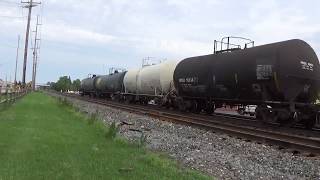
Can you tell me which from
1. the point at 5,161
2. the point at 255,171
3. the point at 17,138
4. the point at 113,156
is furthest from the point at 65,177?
the point at 17,138

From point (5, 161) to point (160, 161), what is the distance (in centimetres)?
287

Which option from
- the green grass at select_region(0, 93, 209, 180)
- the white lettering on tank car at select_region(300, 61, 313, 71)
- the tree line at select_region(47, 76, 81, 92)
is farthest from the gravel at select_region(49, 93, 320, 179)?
the tree line at select_region(47, 76, 81, 92)

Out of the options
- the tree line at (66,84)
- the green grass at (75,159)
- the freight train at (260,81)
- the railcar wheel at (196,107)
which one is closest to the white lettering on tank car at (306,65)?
the freight train at (260,81)

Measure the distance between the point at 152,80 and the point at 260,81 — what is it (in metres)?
16.0

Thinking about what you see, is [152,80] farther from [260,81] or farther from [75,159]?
[75,159]

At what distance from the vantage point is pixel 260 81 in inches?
797

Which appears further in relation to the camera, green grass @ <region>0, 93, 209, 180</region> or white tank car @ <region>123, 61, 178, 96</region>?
white tank car @ <region>123, 61, 178, 96</region>

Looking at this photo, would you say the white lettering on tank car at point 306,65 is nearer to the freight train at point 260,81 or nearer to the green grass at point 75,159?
the freight train at point 260,81

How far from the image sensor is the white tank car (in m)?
32.7

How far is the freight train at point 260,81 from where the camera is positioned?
63.6ft

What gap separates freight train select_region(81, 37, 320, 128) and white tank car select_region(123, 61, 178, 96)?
7.64 ft

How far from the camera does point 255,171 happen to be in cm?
975

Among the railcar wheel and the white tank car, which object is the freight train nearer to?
the railcar wheel

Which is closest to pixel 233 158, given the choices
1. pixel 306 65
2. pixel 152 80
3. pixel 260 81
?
pixel 260 81
